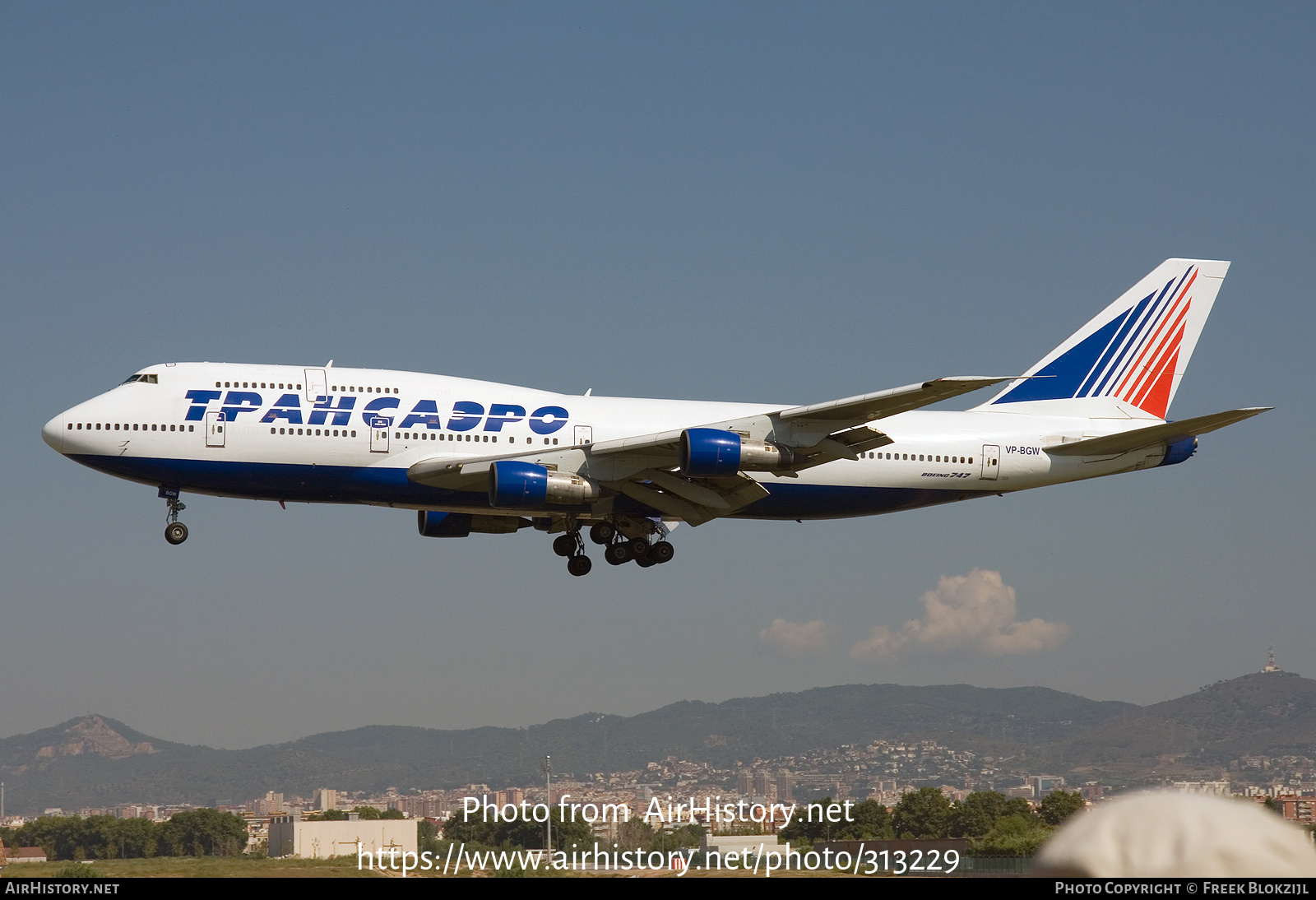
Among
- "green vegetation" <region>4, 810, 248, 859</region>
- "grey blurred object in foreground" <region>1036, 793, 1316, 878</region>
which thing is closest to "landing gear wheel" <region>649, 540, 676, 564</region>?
"green vegetation" <region>4, 810, 248, 859</region>

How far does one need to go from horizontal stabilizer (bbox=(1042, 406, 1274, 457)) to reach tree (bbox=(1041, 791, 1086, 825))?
41.6 ft

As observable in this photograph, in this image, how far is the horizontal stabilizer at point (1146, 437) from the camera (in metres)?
34.2

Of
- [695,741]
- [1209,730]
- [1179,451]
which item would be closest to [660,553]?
[1179,451]

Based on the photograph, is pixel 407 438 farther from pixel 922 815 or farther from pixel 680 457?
pixel 922 815

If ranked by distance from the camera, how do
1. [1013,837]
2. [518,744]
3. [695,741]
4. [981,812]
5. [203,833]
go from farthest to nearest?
[695,741], [518,744], [981,812], [203,833], [1013,837]

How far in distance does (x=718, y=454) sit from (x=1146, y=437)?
12548mm

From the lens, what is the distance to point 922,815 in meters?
49.1

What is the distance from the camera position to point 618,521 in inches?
1497

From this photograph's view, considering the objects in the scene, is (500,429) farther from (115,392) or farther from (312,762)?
(312,762)

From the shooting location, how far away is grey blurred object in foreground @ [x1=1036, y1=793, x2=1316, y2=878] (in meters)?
2.21

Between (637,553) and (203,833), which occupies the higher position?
(637,553)
